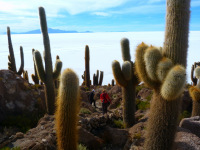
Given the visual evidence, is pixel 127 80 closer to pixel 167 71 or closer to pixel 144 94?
pixel 167 71

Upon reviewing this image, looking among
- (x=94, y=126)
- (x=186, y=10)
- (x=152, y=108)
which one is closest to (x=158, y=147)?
(x=152, y=108)

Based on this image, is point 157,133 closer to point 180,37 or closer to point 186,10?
point 180,37

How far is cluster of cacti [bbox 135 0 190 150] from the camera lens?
12.1 feet

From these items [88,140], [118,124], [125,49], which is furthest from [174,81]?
[118,124]

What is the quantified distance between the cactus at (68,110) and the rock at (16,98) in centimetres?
726

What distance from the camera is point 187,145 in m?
5.46

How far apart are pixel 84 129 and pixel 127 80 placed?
304cm

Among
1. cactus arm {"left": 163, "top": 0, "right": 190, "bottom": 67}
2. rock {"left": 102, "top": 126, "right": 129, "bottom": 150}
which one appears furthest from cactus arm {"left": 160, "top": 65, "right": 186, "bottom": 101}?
rock {"left": 102, "top": 126, "right": 129, "bottom": 150}

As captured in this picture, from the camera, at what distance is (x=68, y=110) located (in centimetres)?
396

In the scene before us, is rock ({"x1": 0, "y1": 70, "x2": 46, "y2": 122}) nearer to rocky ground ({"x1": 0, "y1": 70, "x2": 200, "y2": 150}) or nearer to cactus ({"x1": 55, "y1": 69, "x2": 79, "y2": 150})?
rocky ground ({"x1": 0, "y1": 70, "x2": 200, "y2": 150})

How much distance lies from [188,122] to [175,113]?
3.27 metres

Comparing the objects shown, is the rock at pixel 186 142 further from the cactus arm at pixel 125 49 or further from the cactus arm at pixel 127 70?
the cactus arm at pixel 125 49

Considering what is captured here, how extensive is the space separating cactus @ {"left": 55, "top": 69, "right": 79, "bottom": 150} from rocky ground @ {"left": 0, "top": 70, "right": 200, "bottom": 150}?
1492 mm

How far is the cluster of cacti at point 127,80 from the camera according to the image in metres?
8.20
